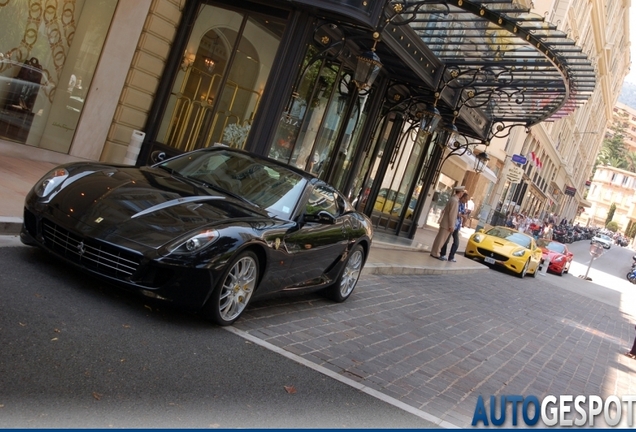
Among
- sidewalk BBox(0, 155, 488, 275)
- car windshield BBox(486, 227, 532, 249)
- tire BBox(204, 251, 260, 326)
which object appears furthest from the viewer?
car windshield BBox(486, 227, 532, 249)

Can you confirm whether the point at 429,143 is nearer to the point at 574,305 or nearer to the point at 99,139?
the point at 574,305

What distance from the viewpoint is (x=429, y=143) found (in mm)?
22359

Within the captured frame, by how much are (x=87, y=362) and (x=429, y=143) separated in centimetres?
1895

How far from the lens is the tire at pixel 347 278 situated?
8.41 m

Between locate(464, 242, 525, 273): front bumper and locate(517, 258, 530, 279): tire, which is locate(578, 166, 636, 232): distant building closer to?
locate(517, 258, 530, 279): tire

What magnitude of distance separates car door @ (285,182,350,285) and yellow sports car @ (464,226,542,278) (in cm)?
1536

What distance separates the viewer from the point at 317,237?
23.8 ft

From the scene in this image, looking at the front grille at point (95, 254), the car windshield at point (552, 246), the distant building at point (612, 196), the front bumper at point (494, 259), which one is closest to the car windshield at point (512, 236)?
the front bumper at point (494, 259)

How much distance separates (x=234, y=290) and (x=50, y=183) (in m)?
1.87

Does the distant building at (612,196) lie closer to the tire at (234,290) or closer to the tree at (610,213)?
the tree at (610,213)

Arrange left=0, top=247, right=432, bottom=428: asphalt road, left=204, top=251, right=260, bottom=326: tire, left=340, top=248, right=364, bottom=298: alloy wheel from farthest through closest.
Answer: left=340, top=248, right=364, bottom=298: alloy wheel
left=204, top=251, right=260, bottom=326: tire
left=0, top=247, right=432, bottom=428: asphalt road

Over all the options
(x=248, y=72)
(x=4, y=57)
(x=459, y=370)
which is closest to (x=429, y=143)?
(x=248, y=72)

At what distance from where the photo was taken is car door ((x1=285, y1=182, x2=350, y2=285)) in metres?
6.91

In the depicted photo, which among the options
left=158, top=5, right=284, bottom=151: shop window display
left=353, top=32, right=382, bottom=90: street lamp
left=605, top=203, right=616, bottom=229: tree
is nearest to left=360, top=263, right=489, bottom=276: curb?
left=158, top=5, right=284, bottom=151: shop window display
